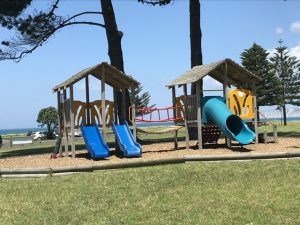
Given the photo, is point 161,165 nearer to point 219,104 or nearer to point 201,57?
point 219,104

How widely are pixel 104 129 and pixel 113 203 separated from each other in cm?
726

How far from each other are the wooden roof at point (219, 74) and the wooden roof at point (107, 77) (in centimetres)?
156

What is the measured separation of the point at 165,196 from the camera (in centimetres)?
872

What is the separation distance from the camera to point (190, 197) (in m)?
8.53

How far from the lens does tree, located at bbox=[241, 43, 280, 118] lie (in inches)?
2392

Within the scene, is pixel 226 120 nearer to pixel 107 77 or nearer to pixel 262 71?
pixel 107 77

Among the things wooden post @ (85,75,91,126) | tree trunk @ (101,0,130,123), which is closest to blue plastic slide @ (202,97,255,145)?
wooden post @ (85,75,91,126)

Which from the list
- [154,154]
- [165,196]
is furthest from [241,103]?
[165,196]

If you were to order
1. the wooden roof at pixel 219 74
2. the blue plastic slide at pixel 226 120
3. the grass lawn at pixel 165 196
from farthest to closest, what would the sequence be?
the wooden roof at pixel 219 74 < the blue plastic slide at pixel 226 120 < the grass lawn at pixel 165 196

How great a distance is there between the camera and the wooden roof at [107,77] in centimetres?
1548

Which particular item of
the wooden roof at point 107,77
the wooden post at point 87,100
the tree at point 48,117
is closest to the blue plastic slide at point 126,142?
the wooden post at point 87,100

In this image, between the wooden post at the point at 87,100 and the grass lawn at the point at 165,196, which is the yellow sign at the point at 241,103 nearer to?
the wooden post at the point at 87,100

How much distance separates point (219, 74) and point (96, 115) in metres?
4.61

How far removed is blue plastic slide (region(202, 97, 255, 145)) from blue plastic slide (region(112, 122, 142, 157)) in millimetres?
2540
